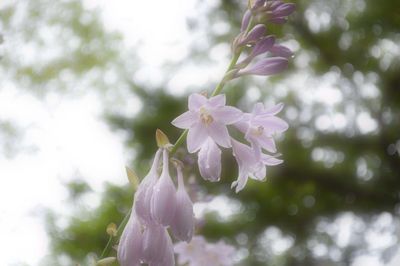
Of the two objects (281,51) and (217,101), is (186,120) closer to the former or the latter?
(217,101)

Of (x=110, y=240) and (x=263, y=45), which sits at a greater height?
(x=263, y=45)

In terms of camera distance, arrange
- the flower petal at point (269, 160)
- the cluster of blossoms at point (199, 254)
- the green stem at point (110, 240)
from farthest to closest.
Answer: the cluster of blossoms at point (199, 254) < the flower petal at point (269, 160) < the green stem at point (110, 240)

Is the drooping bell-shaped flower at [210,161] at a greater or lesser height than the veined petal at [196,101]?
lesser

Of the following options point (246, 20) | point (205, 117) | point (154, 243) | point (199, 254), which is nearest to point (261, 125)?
point (205, 117)

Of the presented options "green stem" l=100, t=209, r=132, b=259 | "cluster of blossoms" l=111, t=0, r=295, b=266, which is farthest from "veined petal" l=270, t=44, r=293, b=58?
"green stem" l=100, t=209, r=132, b=259

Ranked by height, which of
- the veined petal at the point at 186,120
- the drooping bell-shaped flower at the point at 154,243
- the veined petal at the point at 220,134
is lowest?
the drooping bell-shaped flower at the point at 154,243

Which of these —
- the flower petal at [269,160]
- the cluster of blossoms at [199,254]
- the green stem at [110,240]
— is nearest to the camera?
the green stem at [110,240]

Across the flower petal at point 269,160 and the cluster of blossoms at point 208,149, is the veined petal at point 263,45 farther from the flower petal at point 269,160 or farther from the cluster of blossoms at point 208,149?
the flower petal at point 269,160

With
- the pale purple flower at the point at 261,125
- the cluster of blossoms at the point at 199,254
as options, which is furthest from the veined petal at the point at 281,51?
the cluster of blossoms at the point at 199,254
